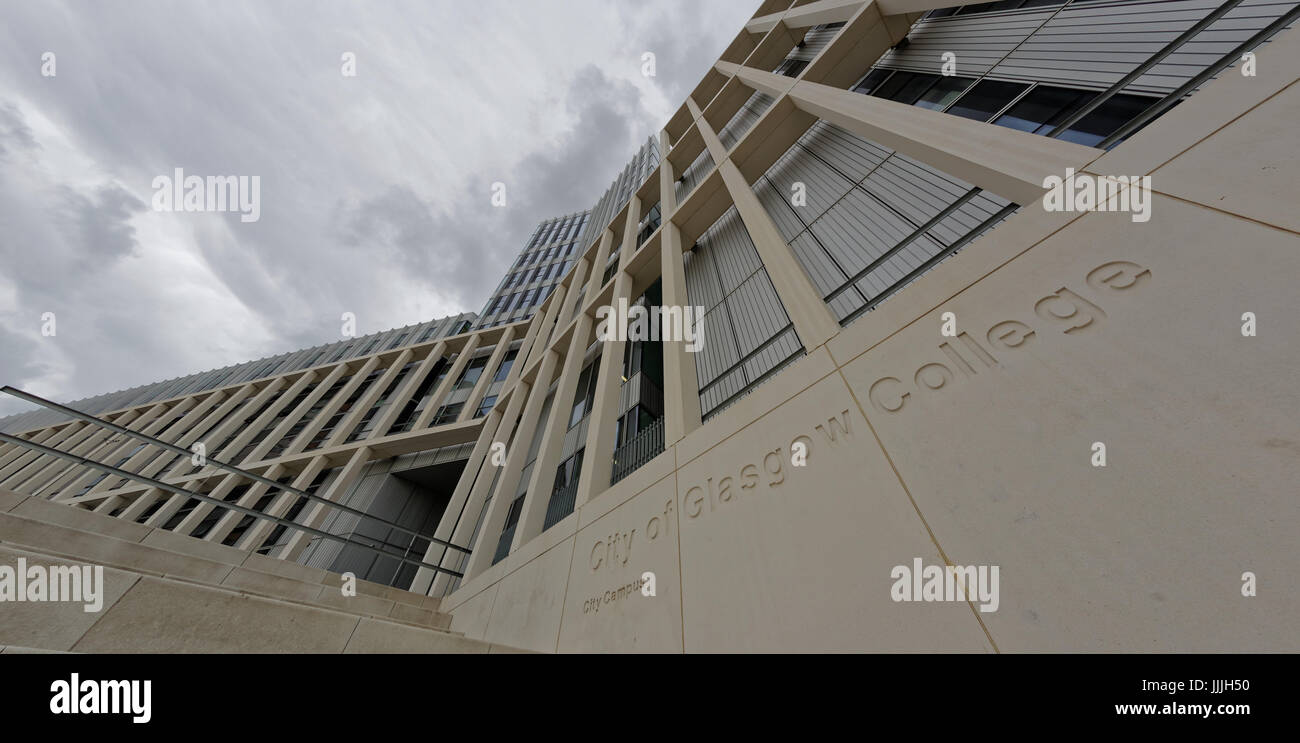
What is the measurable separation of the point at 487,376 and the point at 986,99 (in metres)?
19.3

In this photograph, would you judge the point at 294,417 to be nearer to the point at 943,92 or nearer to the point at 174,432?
the point at 174,432

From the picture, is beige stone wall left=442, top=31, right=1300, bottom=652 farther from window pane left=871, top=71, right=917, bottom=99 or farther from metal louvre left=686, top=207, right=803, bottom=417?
window pane left=871, top=71, right=917, bottom=99

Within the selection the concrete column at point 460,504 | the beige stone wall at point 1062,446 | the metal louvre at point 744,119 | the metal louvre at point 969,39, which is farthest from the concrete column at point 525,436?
the metal louvre at point 969,39

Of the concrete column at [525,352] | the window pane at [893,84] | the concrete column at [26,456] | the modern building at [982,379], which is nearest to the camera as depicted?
the modern building at [982,379]

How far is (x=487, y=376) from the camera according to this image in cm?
1992

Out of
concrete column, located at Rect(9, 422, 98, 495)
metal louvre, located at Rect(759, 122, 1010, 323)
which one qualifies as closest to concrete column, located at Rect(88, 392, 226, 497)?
concrete column, located at Rect(9, 422, 98, 495)

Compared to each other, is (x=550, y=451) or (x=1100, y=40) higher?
(x=1100, y=40)

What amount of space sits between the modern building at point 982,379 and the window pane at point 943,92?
62mm

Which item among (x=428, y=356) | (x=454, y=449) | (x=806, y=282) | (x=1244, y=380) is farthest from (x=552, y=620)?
(x=428, y=356)

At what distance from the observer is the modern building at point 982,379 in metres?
1.98

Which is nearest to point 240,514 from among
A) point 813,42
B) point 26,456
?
point 26,456

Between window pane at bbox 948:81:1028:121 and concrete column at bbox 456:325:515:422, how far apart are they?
706 inches

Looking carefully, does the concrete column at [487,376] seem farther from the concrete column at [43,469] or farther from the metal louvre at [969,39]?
the concrete column at [43,469]
